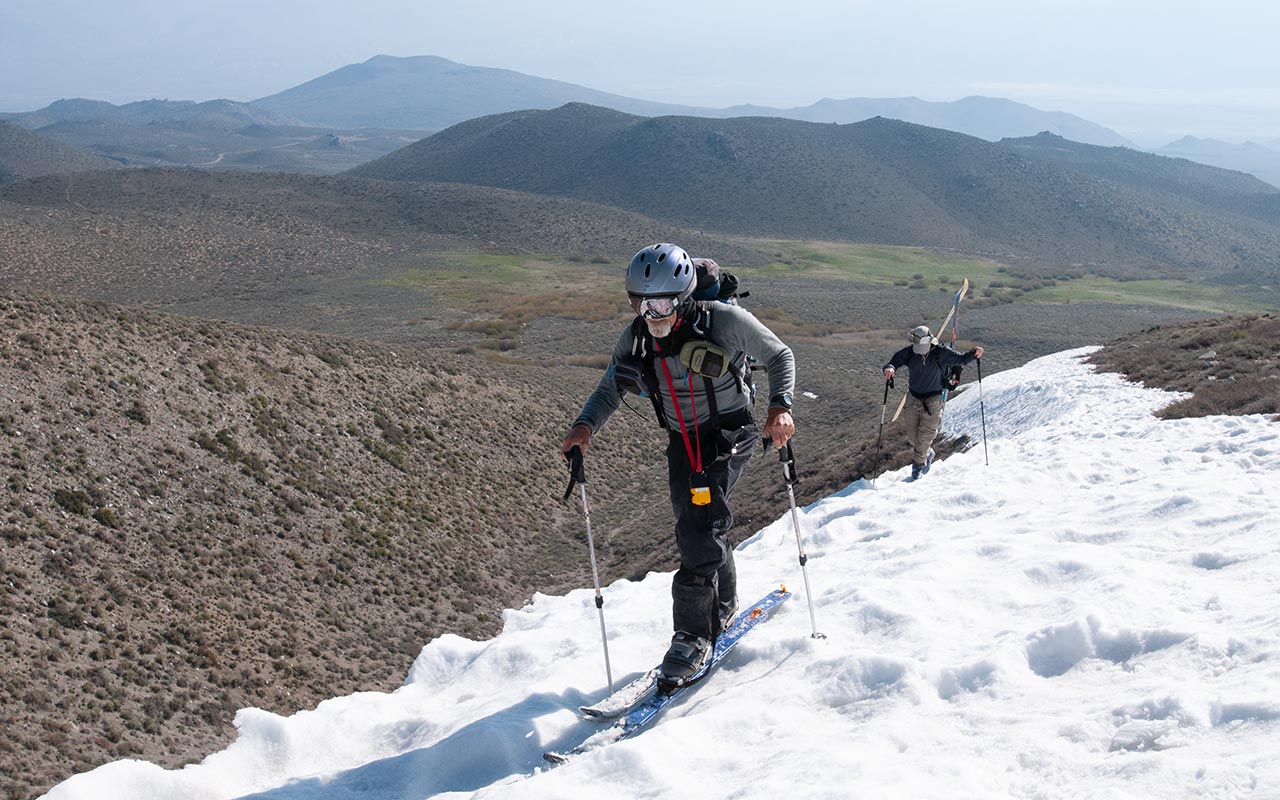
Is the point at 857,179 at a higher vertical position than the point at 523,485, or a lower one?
higher

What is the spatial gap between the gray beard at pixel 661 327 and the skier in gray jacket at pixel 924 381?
28.0ft

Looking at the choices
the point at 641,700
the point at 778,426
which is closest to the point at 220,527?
the point at 641,700

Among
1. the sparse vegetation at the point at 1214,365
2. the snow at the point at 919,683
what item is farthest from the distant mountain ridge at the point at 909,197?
the snow at the point at 919,683

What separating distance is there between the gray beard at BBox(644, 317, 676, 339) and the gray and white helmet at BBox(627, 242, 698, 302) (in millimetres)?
197

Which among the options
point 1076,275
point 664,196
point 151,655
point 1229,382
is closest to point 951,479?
point 1229,382

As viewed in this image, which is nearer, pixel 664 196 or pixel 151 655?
pixel 151 655

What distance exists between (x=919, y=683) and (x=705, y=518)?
76.3 inches

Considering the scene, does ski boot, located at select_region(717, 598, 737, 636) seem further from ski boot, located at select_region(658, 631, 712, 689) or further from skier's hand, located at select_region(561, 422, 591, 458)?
skier's hand, located at select_region(561, 422, 591, 458)

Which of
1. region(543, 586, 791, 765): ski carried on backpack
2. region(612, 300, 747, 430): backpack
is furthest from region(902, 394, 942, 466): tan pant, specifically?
region(612, 300, 747, 430): backpack

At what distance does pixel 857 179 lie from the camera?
174000 mm

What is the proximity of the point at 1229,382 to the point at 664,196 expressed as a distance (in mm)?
162218

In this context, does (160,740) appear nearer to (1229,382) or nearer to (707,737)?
(707,737)

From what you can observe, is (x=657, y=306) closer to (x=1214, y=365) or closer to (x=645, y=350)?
(x=645, y=350)

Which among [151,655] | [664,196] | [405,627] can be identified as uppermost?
[664,196]
